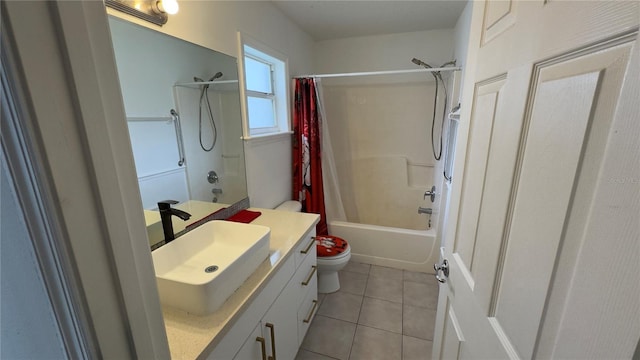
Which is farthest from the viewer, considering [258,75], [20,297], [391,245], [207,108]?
[391,245]

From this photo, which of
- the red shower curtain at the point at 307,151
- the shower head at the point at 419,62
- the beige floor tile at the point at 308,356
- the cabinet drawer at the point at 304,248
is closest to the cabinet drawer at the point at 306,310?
the beige floor tile at the point at 308,356

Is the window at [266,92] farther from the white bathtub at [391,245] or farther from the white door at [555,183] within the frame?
the white door at [555,183]

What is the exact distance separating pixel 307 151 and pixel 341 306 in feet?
4.54

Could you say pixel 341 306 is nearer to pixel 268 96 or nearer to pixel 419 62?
pixel 268 96

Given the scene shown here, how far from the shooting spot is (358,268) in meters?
2.60

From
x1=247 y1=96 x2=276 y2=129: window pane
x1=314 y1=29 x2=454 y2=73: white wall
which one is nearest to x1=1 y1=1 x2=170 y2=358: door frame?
x1=247 y1=96 x2=276 y2=129: window pane

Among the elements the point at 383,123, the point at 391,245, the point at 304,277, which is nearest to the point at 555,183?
the point at 304,277

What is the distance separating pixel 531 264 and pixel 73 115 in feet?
2.61

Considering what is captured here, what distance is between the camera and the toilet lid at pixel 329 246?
212 centimetres

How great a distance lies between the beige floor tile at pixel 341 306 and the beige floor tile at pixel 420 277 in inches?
22.4

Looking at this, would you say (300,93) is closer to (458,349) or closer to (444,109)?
(444,109)

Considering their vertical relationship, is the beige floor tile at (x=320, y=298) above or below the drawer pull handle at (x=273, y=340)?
below

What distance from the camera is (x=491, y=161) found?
704mm

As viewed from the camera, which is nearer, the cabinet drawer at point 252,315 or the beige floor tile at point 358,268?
the cabinet drawer at point 252,315
